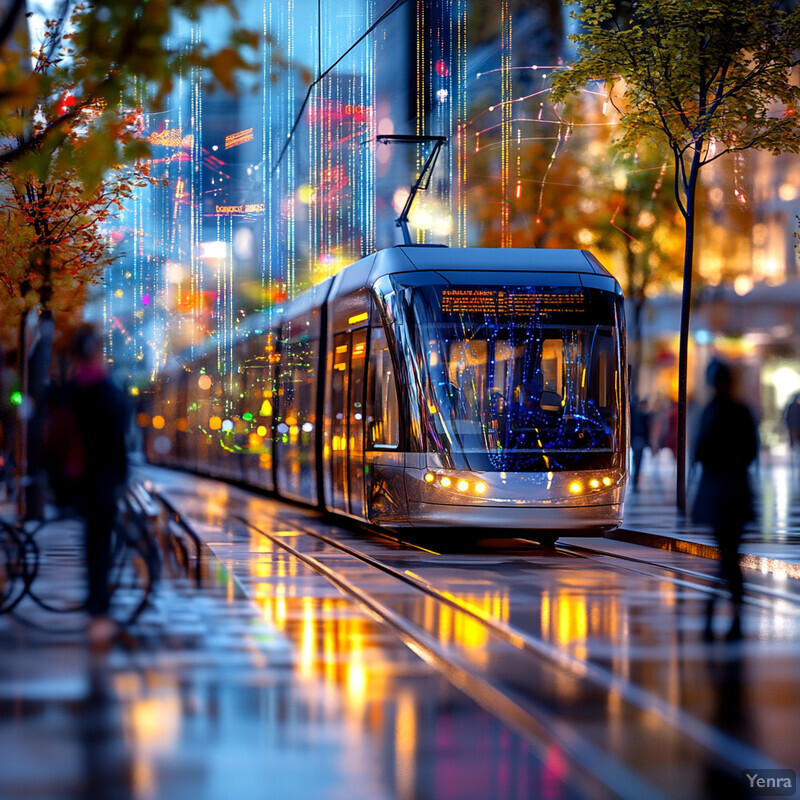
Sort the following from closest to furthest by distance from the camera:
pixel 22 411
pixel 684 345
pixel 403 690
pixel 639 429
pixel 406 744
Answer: pixel 406 744
pixel 403 690
pixel 22 411
pixel 684 345
pixel 639 429

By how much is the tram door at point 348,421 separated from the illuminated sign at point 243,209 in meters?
62.5

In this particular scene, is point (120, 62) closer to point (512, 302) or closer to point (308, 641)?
point (308, 641)

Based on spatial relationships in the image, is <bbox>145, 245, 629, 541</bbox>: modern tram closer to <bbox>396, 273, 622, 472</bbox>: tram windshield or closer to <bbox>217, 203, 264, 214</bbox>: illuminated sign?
<bbox>396, 273, 622, 472</bbox>: tram windshield

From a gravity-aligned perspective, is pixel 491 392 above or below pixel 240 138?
below

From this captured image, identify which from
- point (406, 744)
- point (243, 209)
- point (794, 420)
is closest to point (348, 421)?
point (406, 744)

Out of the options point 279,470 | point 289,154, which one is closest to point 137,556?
point 279,470

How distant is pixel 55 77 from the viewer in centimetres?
973

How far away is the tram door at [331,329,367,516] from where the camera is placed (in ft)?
66.6

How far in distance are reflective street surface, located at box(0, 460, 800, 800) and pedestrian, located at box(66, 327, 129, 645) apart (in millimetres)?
402

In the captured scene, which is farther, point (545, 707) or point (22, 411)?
point (22, 411)

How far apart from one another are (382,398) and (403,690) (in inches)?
409

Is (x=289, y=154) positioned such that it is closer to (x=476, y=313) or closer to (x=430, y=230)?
(x=430, y=230)

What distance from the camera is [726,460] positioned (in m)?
11.7

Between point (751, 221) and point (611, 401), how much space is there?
4439 cm
